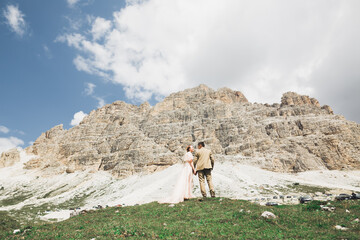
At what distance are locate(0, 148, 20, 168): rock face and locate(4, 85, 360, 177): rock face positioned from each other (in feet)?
38.3

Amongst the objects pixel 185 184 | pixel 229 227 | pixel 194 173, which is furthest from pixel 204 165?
pixel 229 227

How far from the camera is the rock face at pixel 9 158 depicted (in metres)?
149

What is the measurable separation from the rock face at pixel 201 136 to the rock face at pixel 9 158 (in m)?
11.7

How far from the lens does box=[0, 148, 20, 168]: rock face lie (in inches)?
5876

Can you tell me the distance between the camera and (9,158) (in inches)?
5974

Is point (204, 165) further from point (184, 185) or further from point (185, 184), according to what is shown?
point (184, 185)

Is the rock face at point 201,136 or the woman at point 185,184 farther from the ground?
the rock face at point 201,136

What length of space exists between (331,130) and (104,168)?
124 meters

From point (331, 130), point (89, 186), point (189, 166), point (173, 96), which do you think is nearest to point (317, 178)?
point (331, 130)

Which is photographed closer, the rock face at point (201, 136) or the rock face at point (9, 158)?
the rock face at point (201, 136)

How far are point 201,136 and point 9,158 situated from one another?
141254 millimetres

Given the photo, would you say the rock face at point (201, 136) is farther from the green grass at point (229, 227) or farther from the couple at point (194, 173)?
the green grass at point (229, 227)

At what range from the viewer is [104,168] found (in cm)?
12050

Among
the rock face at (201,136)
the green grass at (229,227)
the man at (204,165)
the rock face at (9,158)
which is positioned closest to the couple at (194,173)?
the man at (204,165)
